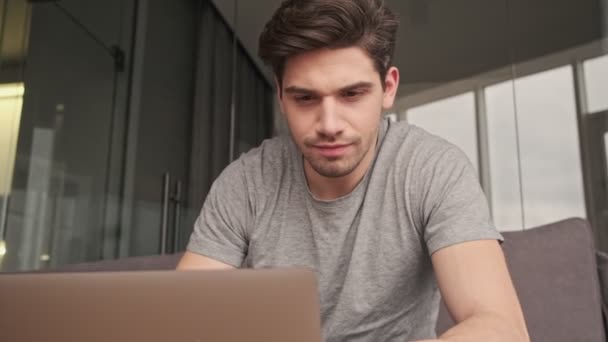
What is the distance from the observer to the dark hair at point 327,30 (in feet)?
3.39

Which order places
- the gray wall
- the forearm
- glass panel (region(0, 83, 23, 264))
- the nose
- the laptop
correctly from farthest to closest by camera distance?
the gray wall, glass panel (region(0, 83, 23, 264)), the nose, the forearm, the laptop

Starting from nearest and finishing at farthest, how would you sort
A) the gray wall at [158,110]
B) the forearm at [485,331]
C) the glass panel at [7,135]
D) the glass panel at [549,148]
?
the forearm at [485,331], the glass panel at [7,135], the glass panel at [549,148], the gray wall at [158,110]

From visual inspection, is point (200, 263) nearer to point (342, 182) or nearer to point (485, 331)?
point (342, 182)

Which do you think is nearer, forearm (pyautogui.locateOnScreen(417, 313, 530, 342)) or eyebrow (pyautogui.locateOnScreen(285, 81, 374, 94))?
forearm (pyautogui.locateOnScreen(417, 313, 530, 342))

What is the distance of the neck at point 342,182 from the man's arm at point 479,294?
257 mm

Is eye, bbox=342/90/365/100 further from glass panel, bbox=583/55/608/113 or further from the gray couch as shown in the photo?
glass panel, bbox=583/55/608/113

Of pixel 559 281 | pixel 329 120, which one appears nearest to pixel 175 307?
pixel 329 120

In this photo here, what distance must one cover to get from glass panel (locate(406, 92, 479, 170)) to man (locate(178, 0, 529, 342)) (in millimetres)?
2030

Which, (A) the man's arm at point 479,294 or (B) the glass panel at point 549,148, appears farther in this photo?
(B) the glass panel at point 549,148

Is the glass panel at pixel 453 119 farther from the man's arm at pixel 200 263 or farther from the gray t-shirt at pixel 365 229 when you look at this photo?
the man's arm at pixel 200 263

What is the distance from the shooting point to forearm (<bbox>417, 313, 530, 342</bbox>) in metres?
0.71

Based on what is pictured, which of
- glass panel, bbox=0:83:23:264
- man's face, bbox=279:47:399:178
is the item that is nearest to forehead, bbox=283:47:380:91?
man's face, bbox=279:47:399:178

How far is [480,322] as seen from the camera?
752 millimetres

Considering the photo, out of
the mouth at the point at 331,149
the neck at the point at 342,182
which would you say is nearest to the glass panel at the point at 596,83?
the neck at the point at 342,182
